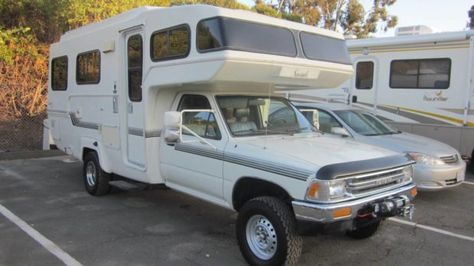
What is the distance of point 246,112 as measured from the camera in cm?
546

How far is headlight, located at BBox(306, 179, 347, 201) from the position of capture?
399cm

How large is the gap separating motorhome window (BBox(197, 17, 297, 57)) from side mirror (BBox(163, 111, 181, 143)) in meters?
0.75

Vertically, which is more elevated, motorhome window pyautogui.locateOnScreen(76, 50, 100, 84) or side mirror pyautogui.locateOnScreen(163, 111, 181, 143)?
motorhome window pyautogui.locateOnScreen(76, 50, 100, 84)

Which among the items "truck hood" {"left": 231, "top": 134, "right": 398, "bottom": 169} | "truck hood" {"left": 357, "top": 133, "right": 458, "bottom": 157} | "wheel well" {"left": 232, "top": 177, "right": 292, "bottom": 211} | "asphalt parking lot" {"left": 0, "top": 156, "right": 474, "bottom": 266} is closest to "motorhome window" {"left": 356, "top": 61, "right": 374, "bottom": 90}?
"truck hood" {"left": 357, "top": 133, "right": 458, "bottom": 157}

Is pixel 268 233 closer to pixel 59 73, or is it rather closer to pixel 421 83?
pixel 59 73

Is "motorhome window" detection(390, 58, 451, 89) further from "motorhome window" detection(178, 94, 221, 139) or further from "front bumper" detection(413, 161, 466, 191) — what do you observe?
"motorhome window" detection(178, 94, 221, 139)

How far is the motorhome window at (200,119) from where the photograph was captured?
5.27 m

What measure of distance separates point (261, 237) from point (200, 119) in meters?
1.64

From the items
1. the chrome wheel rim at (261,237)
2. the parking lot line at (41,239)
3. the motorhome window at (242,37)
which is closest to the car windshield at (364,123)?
the motorhome window at (242,37)

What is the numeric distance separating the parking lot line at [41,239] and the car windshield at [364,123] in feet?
17.4

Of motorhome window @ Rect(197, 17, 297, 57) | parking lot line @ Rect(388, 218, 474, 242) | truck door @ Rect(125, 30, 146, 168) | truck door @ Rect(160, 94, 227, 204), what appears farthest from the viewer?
truck door @ Rect(125, 30, 146, 168)

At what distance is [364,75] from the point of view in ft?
35.8

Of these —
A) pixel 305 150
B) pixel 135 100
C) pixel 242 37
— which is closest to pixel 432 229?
pixel 305 150

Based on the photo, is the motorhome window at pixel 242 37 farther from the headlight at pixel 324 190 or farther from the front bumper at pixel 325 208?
the front bumper at pixel 325 208
